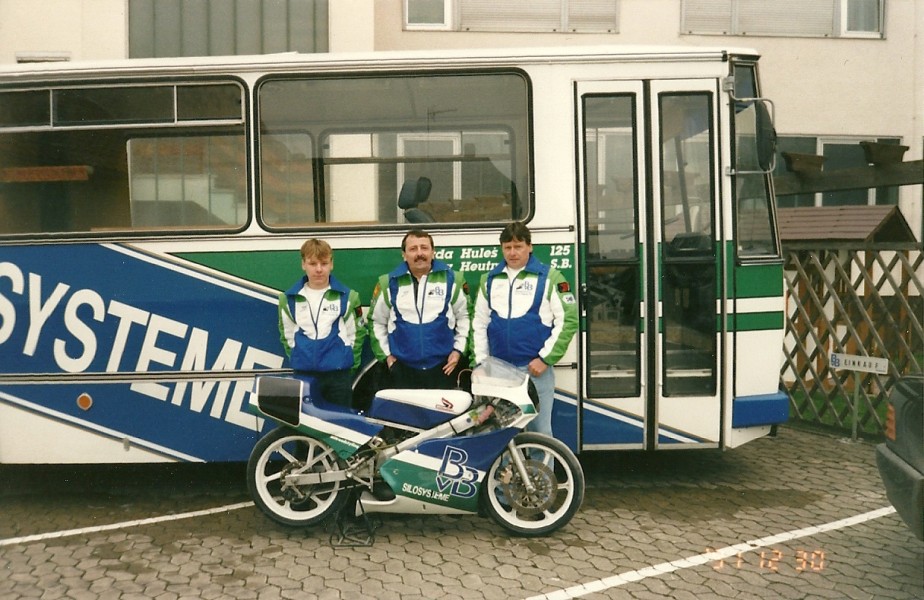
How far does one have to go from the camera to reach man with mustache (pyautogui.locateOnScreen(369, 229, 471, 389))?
5.32m

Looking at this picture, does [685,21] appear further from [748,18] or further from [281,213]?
[281,213]

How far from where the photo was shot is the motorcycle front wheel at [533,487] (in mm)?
5012

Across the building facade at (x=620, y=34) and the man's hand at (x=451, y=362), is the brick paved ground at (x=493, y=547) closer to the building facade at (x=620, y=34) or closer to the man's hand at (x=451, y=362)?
the man's hand at (x=451, y=362)

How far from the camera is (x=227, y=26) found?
1216cm

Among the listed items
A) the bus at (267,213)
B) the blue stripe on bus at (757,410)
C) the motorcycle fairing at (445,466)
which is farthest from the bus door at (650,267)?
the motorcycle fairing at (445,466)

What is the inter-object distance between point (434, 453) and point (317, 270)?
1421 mm

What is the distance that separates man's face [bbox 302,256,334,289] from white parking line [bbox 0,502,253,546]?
1861mm

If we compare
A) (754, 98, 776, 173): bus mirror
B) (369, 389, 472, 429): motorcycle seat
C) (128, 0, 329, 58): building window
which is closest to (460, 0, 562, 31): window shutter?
(128, 0, 329, 58): building window

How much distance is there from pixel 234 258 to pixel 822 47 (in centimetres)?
1220

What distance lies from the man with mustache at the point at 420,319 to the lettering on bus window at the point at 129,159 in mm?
1318

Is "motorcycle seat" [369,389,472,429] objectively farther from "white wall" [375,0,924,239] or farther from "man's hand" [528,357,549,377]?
"white wall" [375,0,924,239]

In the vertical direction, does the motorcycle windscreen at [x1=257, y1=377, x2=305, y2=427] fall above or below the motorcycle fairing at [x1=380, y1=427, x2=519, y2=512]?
above

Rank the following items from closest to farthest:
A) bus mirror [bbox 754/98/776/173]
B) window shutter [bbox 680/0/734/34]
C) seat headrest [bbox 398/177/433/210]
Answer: bus mirror [bbox 754/98/776/173]
seat headrest [bbox 398/177/433/210]
window shutter [bbox 680/0/734/34]

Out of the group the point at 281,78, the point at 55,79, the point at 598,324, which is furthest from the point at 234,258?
the point at 598,324
